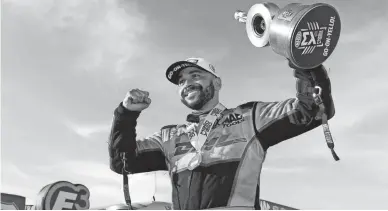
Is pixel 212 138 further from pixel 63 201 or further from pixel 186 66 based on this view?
pixel 63 201

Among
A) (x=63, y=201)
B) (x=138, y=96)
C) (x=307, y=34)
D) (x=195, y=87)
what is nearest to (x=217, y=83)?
(x=195, y=87)

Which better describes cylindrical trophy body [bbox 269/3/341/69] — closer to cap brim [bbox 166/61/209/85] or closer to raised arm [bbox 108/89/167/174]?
cap brim [bbox 166/61/209/85]

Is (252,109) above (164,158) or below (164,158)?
above

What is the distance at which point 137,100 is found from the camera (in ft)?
17.5

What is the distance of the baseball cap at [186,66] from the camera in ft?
20.1

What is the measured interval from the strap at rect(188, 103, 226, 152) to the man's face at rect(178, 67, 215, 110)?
0.21m

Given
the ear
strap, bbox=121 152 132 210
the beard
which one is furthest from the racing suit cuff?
the ear

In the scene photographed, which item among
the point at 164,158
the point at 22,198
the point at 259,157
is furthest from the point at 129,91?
the point at 22,198

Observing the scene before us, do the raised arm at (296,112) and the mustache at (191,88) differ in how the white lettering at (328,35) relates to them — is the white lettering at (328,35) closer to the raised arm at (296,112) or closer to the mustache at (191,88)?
the raised arm at (296,112)

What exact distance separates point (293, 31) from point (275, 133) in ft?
4.62

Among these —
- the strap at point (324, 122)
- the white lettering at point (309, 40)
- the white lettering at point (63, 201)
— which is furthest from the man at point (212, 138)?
the white lettering at point (63, 201)

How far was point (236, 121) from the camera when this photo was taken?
5738 millimetres

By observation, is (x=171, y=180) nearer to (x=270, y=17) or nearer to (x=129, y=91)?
(x=129, y=91)

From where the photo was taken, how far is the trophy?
459cm
